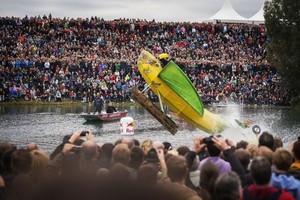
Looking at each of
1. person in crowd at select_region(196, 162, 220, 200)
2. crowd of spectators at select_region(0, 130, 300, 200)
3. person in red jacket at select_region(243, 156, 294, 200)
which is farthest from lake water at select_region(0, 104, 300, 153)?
person in red jacket at select_region(243, 156, 294, 200)

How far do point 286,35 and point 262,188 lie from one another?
36.1 meters

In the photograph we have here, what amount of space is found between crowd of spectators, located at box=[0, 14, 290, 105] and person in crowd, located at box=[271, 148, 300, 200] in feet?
146

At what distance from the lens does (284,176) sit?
294 inches

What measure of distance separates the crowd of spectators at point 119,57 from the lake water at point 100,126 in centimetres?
329

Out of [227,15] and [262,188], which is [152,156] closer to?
[262,188]

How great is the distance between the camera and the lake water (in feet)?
96.3

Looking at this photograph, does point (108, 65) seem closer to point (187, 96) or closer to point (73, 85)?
point (73, 85)

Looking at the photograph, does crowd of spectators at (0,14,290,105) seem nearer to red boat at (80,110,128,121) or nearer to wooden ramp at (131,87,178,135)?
red boat at (80,110,128,121)

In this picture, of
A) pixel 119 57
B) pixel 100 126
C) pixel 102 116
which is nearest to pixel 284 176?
pixel 100 126

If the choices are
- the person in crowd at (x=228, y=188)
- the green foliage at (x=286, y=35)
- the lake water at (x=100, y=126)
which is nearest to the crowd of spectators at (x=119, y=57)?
the lake water at (x=100, y=126)

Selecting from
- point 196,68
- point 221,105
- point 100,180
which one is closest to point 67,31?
point 196,68

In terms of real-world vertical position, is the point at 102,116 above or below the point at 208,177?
below

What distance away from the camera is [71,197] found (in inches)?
160

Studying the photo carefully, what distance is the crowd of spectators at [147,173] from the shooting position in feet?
13.7
